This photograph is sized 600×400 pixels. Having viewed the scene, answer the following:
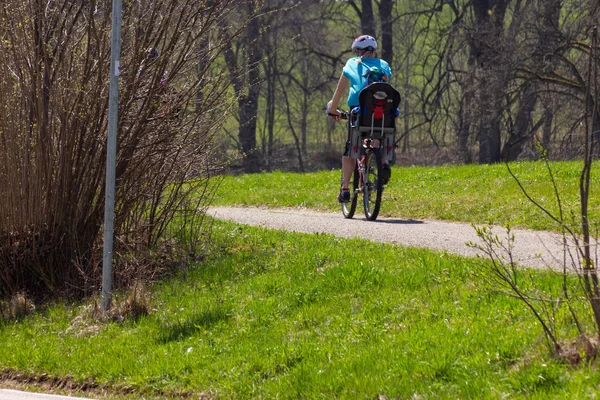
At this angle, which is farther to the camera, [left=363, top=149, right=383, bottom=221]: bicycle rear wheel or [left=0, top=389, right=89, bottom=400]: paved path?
[left=363, top=149, right=383, bottom=221]: bicycle rear wheel

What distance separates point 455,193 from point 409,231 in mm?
→ 3139

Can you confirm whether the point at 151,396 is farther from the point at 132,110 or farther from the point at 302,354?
the point at 132,110

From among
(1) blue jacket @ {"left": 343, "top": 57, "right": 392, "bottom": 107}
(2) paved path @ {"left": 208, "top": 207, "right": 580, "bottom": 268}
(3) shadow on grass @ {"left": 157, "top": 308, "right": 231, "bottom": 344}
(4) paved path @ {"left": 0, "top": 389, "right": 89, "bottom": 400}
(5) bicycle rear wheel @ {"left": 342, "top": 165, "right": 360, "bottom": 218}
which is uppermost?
→ (1) blue jacket @ {"left": 343, "top": 57, "right": 392, "bottom": 107}

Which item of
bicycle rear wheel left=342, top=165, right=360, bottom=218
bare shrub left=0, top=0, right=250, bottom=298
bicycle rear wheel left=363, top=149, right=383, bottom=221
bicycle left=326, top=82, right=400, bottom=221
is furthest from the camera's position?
bicycle rear wheel left=342, top=165, right=360, bottom=218

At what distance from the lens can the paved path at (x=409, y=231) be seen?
8.33 metres

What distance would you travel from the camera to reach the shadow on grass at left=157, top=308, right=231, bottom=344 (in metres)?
6.92

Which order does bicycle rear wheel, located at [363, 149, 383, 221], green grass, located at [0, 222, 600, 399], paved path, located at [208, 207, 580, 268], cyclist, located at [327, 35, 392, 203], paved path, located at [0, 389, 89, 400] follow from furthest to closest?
bicycle rear wheel, located at [363, 149, 383, 221] → cyclist, located at [327, 35, 392, 203] → paved path, located at [208, 207, 580, 268] → paved path, located at [0, 389, 89, 400] → green grass, located at [0, 222, 600, 399]

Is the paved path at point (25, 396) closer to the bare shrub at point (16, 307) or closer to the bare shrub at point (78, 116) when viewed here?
the bare shrub at point (16, 307)

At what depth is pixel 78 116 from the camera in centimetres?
870

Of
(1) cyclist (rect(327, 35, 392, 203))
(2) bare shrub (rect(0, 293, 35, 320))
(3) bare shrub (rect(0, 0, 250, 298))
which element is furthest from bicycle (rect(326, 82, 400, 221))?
(2) bare shrub (rect(0, 293, 35, 320))

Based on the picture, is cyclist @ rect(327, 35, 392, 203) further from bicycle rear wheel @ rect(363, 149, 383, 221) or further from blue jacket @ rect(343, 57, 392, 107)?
bicycle rear wheel @ rect(363, 149, 383, 221)

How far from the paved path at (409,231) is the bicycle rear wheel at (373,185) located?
0.16 m

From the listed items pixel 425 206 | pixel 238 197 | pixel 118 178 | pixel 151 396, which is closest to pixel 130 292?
pixel 118 178

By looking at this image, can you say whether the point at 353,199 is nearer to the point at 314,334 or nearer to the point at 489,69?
the point at 314,334
